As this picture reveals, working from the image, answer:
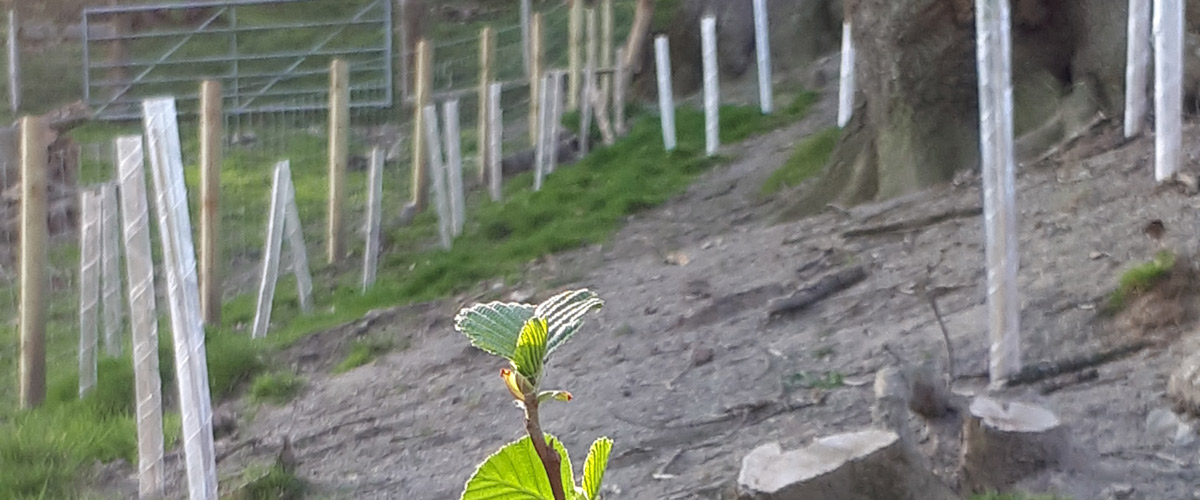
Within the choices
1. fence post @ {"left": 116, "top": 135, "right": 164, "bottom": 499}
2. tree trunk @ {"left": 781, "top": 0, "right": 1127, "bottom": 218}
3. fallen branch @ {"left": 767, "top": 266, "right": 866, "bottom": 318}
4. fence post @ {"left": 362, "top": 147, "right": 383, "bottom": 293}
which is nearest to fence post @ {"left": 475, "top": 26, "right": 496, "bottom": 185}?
fence post @ {"left": 362, "top": 147, "right": 383, "bottom": 293}

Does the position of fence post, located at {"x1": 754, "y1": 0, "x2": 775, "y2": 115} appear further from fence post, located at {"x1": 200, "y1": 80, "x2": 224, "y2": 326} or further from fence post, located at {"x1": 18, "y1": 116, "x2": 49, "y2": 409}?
fence post, located at {"x1": 18, "y1": 116, "x2": 49, "y2": 409}

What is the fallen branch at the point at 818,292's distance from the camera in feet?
18.3

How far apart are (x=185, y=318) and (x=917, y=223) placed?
358cm

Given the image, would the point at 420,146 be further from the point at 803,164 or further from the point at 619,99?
the point at 619,99

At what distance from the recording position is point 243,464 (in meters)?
5.16

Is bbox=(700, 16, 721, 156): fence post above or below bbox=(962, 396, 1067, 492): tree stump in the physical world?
above

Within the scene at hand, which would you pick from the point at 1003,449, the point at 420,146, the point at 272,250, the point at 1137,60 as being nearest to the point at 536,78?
the point at 420,146

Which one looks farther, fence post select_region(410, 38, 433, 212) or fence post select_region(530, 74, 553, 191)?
fence post select_region(530, 74, 553, 191)

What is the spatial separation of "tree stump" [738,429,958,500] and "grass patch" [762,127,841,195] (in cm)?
591

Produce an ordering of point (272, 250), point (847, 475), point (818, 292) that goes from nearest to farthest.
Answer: point (847, 475) < point (818, 292) < point (272, 250)

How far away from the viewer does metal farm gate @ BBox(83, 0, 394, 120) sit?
632 inches

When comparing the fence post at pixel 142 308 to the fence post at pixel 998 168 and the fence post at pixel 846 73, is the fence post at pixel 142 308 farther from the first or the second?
the fence post at pixel 846 73

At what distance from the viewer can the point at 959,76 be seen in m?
6.96

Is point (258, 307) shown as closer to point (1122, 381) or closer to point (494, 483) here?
point (1122, 381)
